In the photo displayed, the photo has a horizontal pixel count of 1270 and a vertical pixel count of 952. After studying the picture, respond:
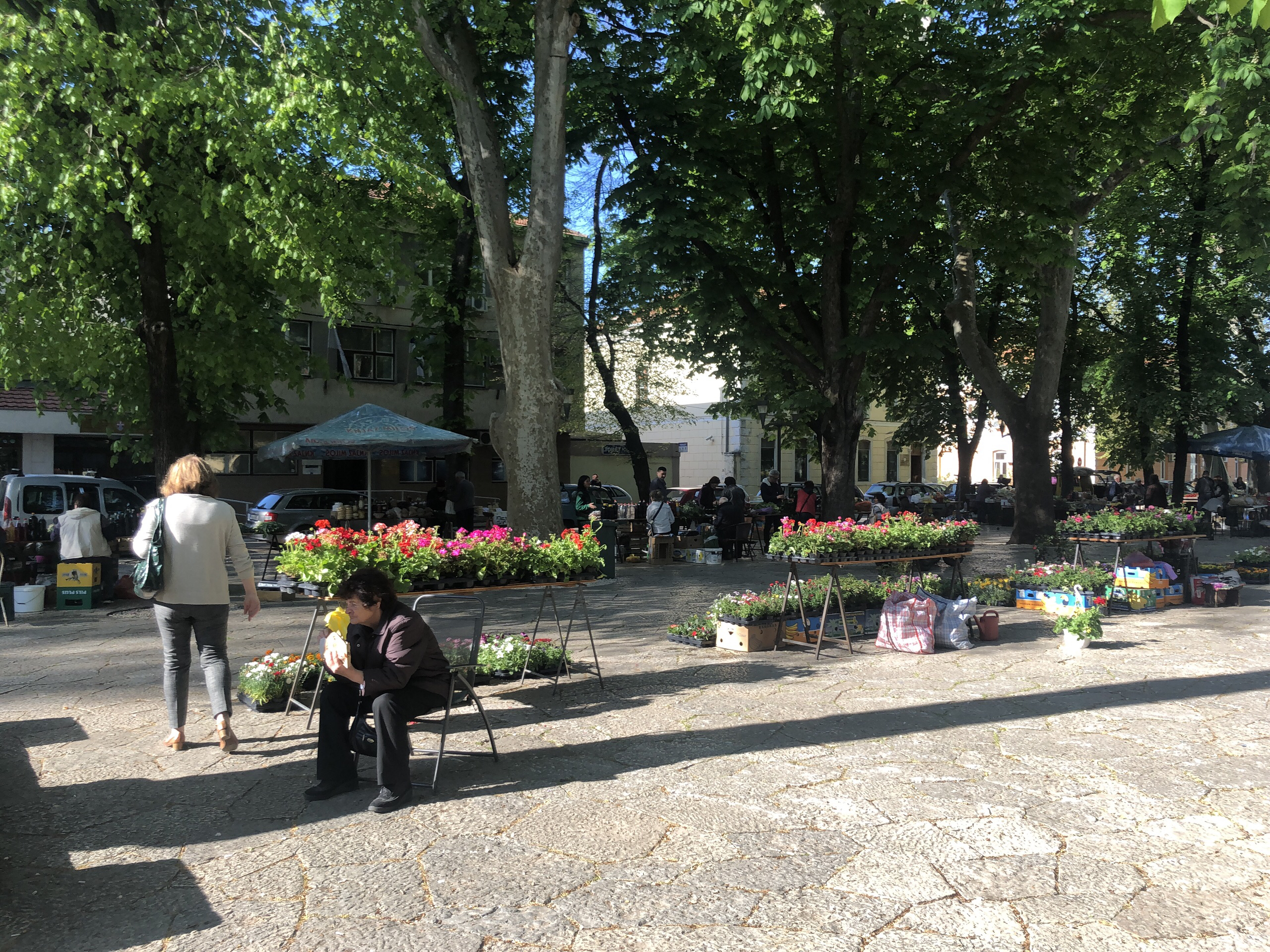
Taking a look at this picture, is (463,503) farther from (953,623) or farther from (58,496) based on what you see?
(953,623)

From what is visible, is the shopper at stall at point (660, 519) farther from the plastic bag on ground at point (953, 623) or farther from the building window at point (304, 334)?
the building window at point (304, 334)

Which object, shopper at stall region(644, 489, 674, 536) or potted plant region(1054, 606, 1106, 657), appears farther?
shopper at stall region(644, 489, 674, 536)

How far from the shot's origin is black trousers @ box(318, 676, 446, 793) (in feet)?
15.8

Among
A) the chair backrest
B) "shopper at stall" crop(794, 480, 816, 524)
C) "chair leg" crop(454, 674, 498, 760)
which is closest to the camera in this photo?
"chair leg" crop(454, 674, 498, 760)

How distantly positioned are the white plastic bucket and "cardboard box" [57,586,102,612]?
27cm

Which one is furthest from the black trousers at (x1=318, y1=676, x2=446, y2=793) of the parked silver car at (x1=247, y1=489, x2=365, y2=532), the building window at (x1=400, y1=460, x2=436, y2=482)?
the building window at (x1=400, y1=460, x2=436, y2=482)

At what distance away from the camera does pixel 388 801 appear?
480 centimetres

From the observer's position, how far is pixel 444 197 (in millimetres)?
13438

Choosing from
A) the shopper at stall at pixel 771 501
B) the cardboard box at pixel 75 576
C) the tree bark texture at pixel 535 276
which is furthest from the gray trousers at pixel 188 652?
the shopper at stall at pixel 771 501

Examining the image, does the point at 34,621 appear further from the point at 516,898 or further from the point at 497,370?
the point at 497,370

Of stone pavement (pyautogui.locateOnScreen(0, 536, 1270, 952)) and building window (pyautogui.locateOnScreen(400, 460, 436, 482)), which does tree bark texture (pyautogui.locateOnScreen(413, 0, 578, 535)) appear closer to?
stone pavement (pyautogui.locateOnScreen(0, 536, 1270, 952))

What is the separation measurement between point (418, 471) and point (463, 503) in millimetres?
12815

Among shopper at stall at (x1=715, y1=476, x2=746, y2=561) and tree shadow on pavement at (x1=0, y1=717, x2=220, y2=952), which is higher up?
shopper at stall at (x1=715, y1=476, x2=746, y2=561)

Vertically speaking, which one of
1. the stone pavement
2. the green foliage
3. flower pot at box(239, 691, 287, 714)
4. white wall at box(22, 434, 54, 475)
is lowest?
the stone pavement
